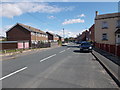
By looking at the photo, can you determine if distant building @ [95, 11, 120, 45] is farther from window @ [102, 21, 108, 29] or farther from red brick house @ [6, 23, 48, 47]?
red brick house @ [6, 23, 48, 47]

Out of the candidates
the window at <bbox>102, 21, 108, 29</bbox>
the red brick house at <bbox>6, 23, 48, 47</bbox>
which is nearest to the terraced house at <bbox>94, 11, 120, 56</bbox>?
the window at <bbox>102, 21, 108, 29</bbox>

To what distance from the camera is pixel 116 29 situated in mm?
28125

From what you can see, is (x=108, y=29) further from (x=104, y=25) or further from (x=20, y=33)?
(x=20, y=33)

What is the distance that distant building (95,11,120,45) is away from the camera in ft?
92.1

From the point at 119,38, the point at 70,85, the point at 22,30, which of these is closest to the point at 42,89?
the point at 70,85

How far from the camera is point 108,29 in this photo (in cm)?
2920

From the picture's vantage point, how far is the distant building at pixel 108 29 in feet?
92.1

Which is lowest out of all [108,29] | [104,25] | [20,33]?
[20,33]

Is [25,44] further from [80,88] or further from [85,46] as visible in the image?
[80,88]

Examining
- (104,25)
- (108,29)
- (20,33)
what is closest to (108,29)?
(108,29)

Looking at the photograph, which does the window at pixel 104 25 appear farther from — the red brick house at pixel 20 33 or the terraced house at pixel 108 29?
the red brick house at pixel 20 33

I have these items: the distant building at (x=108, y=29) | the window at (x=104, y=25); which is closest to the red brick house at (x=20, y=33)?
the distant building at (x=108, y=29)

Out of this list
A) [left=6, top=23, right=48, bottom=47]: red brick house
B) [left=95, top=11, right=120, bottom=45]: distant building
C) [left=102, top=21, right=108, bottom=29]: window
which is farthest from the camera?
[left=6, top=23, right=48, bottom=47]: red brick house

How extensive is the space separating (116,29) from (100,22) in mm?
4637
